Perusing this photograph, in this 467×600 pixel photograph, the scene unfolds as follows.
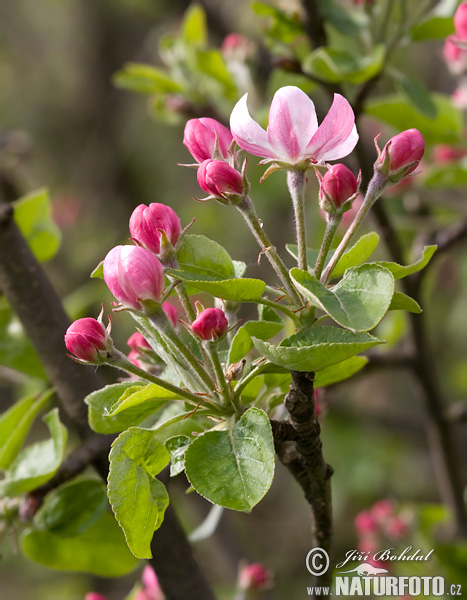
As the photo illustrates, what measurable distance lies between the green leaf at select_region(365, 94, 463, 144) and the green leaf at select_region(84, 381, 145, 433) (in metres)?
0.83

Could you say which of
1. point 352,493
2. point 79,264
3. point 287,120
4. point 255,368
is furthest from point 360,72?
point 352,493

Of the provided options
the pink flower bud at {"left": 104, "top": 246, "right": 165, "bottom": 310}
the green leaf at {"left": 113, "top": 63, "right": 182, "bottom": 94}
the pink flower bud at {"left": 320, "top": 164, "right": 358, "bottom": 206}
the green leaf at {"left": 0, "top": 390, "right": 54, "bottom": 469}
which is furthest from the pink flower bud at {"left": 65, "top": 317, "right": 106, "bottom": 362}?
the green leaf at {"left": 113, "top": 63, "right": 182, "bottom": 94}

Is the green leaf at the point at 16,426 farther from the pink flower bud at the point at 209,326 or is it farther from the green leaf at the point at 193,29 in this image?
the green leaf at the point at 193,29

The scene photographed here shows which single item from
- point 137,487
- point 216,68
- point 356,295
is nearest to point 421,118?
point 216,68

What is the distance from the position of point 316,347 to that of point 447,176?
1.03 meters

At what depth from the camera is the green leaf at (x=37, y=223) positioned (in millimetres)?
1251

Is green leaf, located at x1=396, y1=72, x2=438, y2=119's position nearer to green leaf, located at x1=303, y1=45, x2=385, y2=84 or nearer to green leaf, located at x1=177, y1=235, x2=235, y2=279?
green leaf, located at x1=303, y1=45, x2=385, y2=84

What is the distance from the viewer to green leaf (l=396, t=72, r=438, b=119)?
1.28 metres

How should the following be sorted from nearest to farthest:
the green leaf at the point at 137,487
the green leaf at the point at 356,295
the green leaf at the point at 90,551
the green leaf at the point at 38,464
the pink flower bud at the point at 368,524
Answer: the green leaf at the point at 356,295, the green leaf at the point at 137,487, the green leaf at the point at 38,464, the green leaf at the point at 90,551, the pink flower bud at the point at 368,524

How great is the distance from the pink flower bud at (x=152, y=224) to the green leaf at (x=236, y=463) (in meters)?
0.20

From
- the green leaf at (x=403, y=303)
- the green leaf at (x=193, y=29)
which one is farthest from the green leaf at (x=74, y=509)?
the green leaf at (x=193, y=29)

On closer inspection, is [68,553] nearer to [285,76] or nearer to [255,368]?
[255,368]

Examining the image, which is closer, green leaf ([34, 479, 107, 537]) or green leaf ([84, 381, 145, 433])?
green leaf ([84, 381, 145, 433])

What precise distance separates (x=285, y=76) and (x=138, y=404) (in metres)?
1.09
